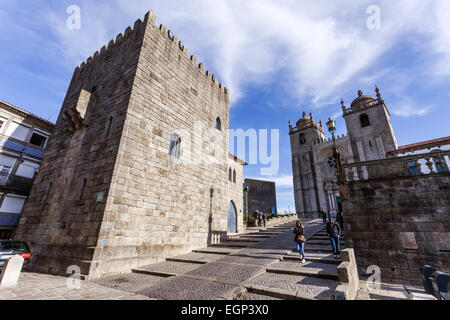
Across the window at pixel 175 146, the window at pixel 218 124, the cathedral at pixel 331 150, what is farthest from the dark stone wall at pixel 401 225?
the cathedral at pixel 331 150

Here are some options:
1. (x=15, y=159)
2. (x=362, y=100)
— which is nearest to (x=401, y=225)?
(x=15, y=159)

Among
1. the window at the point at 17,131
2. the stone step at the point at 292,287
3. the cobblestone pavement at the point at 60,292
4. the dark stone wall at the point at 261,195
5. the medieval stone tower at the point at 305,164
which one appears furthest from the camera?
the dark stone wall at the point at 261,195

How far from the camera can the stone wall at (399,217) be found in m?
6.82

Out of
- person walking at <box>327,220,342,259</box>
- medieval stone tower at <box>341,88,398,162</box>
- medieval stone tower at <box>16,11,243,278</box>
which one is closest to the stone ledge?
person walking at <box>327,220,342,259</box>

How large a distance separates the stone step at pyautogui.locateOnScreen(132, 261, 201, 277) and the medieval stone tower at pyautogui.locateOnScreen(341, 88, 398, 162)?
2780 cm

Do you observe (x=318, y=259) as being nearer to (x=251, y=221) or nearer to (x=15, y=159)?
(x=251, y=221)

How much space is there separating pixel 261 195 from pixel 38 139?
30.1 meters

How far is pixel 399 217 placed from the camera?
739 cm

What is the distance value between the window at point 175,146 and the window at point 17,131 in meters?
13.3

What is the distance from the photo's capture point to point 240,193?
1992 centimetres

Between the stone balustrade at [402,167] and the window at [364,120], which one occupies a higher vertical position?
the window at [364,120]

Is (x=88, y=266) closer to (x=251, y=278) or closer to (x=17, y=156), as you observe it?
(x=251, y=278)

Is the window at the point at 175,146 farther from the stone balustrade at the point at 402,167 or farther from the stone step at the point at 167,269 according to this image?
the stone balustrade at the point at 402,167
